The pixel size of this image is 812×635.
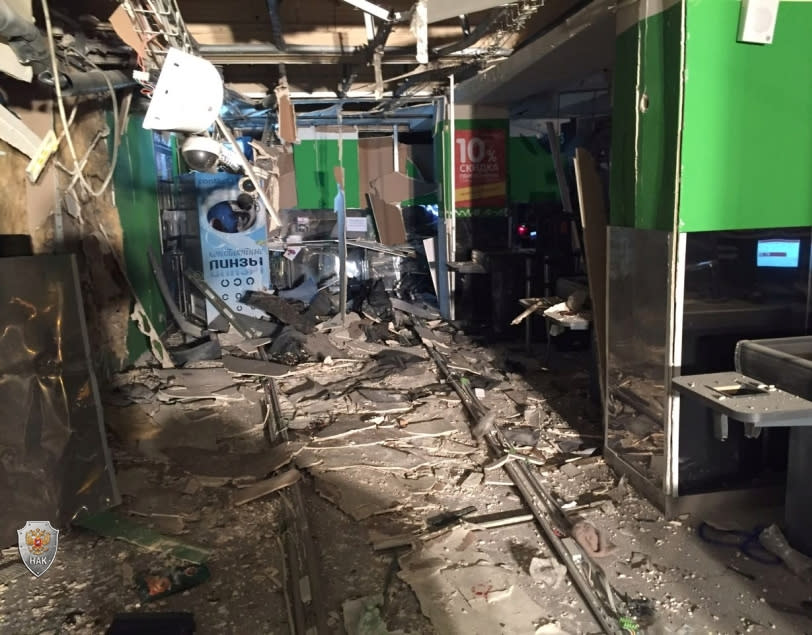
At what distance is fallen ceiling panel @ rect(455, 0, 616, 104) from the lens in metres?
3.63

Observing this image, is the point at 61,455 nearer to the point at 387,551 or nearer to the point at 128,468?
the point at 128,468

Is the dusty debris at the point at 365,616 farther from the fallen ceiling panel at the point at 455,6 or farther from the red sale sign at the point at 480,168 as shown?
the red sale sign at the point at 480,168

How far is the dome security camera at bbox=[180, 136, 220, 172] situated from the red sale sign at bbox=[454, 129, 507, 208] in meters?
3.67

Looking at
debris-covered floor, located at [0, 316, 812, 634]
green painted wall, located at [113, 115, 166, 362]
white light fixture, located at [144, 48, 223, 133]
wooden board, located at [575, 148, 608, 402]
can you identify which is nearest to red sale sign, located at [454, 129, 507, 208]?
debris-covered floor, located at [0, 316, 812, 634]

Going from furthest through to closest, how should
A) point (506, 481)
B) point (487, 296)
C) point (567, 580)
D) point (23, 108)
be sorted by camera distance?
point (487, 296)
point (23, 108)
point (506, 481)
point (567, 580)

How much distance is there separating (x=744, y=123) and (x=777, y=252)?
2.10ft

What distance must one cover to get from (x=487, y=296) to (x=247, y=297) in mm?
2889

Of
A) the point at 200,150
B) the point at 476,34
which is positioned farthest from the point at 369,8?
the point at 200,150

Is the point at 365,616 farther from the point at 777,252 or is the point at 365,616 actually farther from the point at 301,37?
the point at 301,37

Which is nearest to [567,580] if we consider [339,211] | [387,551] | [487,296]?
[387,551]

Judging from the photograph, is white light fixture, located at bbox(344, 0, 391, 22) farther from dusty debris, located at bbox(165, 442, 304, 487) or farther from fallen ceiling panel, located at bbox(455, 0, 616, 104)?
dusty debris, located at bbox(165, 442, 304, 487)

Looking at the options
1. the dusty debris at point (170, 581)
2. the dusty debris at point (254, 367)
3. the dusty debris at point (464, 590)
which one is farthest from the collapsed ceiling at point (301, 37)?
the dusty debris at point (464, 590)

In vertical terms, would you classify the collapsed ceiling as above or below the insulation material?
above

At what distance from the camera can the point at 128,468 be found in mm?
3670
